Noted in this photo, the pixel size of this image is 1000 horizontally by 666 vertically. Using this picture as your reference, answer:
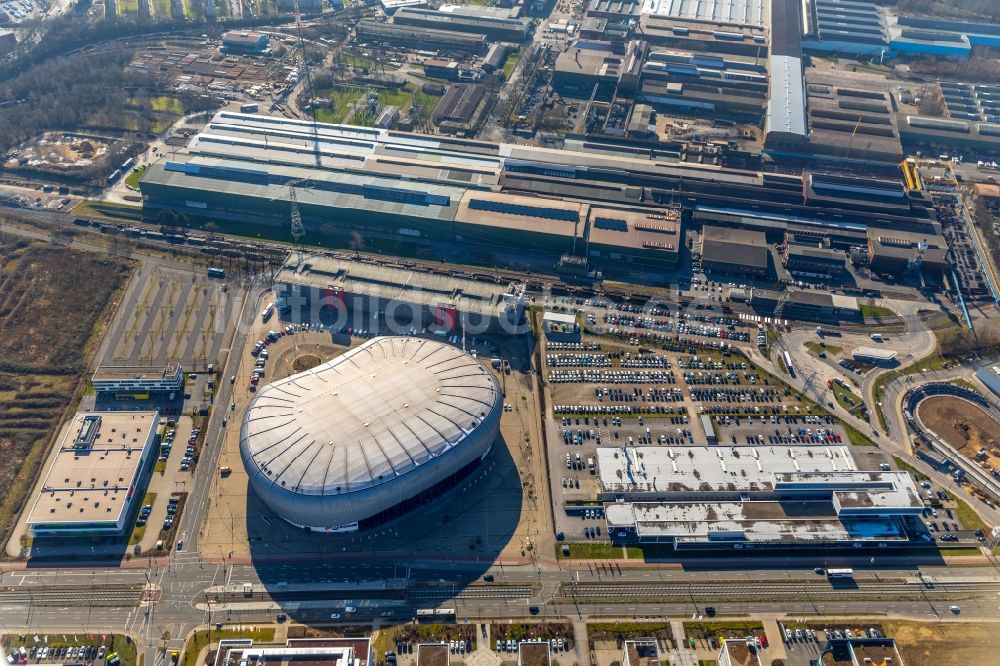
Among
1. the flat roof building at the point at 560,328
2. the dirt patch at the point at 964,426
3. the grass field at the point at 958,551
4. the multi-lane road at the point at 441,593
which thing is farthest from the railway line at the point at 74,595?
the dirt patch at the point at 964,426

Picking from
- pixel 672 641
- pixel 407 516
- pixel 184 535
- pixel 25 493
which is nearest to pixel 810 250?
pixel 672 641

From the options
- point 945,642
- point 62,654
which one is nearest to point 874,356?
point 945,642

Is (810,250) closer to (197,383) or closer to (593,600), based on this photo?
(593,600)

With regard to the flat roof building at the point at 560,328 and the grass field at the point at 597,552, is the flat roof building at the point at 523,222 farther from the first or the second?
the grass field at the point at 597,552

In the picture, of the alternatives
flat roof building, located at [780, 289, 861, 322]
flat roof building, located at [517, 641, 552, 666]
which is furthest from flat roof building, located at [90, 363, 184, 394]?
flat roof building, located at [780, 289, 861, 322]

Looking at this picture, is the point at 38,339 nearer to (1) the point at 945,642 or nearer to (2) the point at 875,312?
(1) the point at 945,642

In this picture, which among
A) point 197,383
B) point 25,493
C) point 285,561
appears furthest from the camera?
point 197,383
